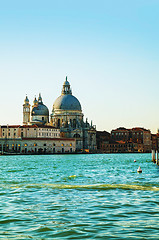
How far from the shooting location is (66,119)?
4998 inches

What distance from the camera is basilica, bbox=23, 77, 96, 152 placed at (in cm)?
12331

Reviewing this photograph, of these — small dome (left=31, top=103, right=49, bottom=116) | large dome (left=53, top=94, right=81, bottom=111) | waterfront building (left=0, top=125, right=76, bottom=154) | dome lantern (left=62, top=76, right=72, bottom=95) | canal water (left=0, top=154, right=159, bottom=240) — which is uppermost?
dome lantern (left=62, top=76, right=72, bottom=95)

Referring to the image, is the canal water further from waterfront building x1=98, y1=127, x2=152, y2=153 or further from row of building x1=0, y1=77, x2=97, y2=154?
waterfront building x1=98, y1=127, x2=152, y2=153

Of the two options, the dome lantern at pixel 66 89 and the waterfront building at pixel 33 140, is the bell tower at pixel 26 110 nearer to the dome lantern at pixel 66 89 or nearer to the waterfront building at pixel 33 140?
the dome lantern at pixel 66 89

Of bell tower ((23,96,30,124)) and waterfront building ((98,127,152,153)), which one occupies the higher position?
bell tower ((23,96,30,124))

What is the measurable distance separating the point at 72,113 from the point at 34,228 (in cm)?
11701

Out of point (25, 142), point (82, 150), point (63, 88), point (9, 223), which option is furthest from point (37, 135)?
point (9, 223)

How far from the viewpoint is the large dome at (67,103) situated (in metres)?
127

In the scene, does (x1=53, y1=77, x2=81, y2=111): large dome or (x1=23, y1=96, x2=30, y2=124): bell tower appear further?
(x1=23, y1=96, x2=30, y2=124): bell tower

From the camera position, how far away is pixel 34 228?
9758 mm

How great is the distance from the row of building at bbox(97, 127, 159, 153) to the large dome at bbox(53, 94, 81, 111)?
46.2ft

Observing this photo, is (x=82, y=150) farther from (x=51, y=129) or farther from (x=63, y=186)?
(x=63, y=186)

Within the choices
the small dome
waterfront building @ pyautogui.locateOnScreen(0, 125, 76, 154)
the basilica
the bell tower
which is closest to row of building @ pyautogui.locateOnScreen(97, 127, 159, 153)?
the basilica

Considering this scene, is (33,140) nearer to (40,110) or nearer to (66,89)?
(40,110)
